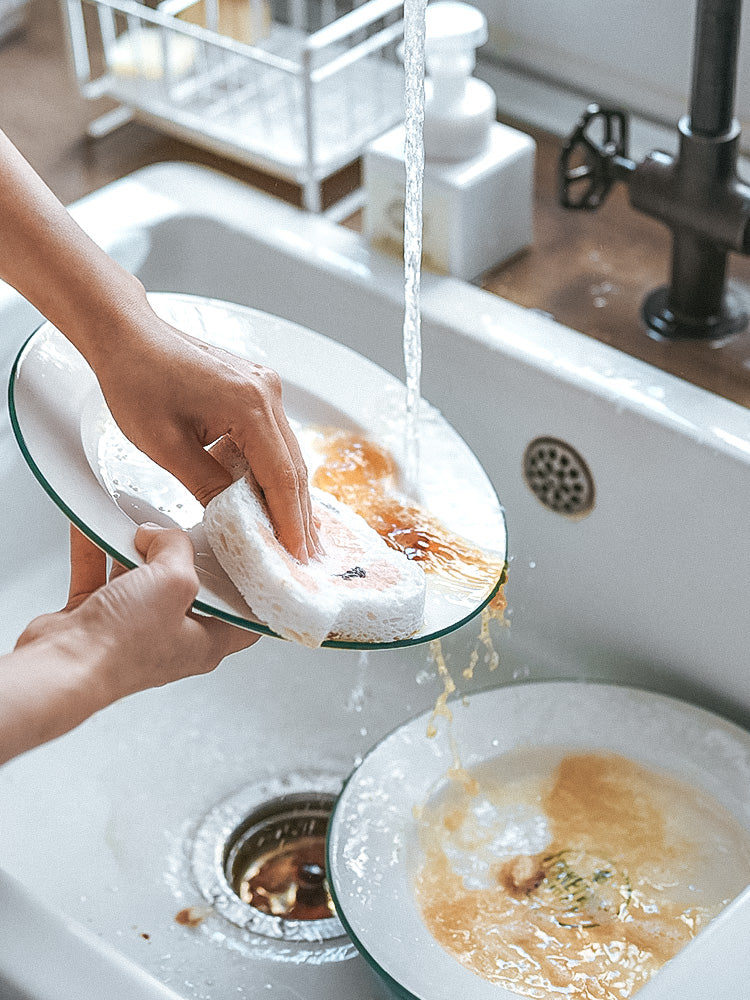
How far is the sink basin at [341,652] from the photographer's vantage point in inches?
34.1

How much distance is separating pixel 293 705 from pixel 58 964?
448 mm

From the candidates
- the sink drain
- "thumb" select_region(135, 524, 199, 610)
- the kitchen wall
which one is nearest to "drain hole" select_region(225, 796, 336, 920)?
the sink drain

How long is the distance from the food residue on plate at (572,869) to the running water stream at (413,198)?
0.79 ft

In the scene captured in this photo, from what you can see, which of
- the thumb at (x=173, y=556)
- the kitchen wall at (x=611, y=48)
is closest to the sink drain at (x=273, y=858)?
the thumb at (x=173, y=556)

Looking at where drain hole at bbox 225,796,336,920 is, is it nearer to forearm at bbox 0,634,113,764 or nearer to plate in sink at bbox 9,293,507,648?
plate in sink at bbox 9,293,507,648

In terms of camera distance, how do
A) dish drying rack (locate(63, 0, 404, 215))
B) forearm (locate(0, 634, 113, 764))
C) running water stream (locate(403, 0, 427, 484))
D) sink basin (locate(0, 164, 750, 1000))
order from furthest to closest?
dish drying rack (locate(63, 0, 404, 215)), sink basin (locate(0, 164, 750, 1000)), running water stream (locate(403, 0, 427, 484)), forearm (locate(0, 634, 113, 764))

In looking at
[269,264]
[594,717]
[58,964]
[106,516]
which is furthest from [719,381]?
[58,964]

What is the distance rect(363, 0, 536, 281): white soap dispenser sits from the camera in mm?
966

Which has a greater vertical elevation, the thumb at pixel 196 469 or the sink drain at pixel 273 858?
the thumb at pixel 196 469

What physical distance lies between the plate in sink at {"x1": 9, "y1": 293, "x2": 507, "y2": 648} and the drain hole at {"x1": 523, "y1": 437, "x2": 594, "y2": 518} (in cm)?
13

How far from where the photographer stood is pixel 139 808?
942 mm

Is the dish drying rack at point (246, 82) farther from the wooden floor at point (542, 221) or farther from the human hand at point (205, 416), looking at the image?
the human hand at point (205, 416)

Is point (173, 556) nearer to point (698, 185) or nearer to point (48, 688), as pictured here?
point (48, 688)

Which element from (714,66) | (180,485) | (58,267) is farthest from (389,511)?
(714,66)
